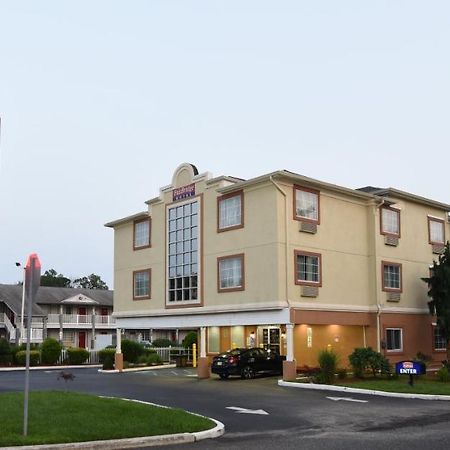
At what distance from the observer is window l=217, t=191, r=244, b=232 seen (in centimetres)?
3080

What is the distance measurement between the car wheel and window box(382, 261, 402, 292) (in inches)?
323

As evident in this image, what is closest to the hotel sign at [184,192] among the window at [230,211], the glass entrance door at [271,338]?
the window at [230,211]

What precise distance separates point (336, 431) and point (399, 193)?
22177mm

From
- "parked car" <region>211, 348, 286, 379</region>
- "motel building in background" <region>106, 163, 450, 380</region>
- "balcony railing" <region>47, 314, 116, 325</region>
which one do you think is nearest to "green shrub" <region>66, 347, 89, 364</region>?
"motel building in background" <region>106, 163, 450, 380</region>

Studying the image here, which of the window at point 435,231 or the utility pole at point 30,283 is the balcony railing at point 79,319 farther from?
the utility pole at point 30,283

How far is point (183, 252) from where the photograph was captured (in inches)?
1336

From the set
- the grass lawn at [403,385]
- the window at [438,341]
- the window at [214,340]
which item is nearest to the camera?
the grass lawn at [403,385]

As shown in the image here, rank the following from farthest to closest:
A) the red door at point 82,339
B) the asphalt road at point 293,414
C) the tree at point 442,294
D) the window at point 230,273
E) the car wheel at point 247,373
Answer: the red door at point 82,339 < the tree at point 442,294 < the window at point 230,273 < the car wheel at point 247,373 < the asphalt road at point 293,414

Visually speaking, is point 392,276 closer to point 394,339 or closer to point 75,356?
point 394,339

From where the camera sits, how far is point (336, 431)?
551 inches

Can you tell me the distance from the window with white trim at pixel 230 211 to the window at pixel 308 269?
323 cm

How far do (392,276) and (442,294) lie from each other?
2.64 m

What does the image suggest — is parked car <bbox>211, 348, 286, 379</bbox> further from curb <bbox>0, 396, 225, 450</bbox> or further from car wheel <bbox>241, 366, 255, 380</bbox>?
curb <bbox>0, 396, 225, 450</bbox>

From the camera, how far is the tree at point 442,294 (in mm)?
32062
